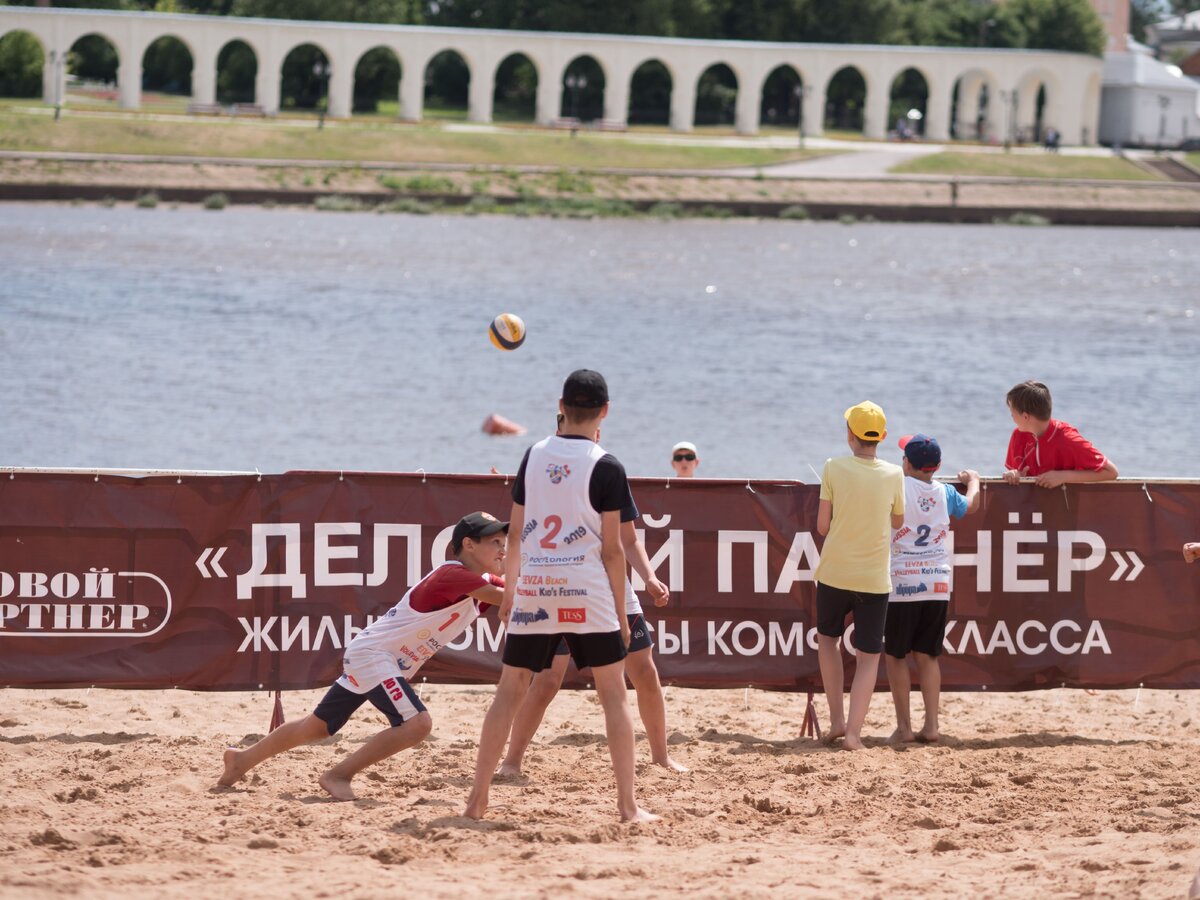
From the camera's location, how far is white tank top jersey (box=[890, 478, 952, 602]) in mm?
8836

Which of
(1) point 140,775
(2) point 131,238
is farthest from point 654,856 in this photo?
(2) point 131,238

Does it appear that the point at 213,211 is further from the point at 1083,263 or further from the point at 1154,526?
the point at 1154,526

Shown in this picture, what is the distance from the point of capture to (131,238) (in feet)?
199

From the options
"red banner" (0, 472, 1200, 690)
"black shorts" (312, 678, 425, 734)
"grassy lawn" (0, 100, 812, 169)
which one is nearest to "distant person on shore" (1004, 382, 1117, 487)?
"red banner" (0, 472, 1200, 690)

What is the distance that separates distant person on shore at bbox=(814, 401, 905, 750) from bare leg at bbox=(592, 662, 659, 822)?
6.12 ft

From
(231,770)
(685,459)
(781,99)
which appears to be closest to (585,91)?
(781,99)

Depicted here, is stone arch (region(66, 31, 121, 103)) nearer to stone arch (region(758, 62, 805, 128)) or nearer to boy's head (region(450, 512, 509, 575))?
stone arch (region(758, 62, 805, 128))

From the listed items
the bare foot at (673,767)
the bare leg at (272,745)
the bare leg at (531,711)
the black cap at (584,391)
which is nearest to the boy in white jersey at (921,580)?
the bare foot at (673,767)

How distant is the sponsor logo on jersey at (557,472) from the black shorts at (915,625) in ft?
9.28

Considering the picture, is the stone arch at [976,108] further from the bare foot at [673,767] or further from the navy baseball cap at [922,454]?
the bare foot at [673,767]

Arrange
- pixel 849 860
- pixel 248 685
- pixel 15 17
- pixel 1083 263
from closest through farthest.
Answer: pixel 849 860 → pixel 248 685 → pixel 1083 263 → pixel 15 17

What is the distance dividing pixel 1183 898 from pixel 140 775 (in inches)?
192

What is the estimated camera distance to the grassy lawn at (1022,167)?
311ft

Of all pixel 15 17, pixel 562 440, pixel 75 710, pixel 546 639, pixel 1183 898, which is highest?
pixel 15 17
